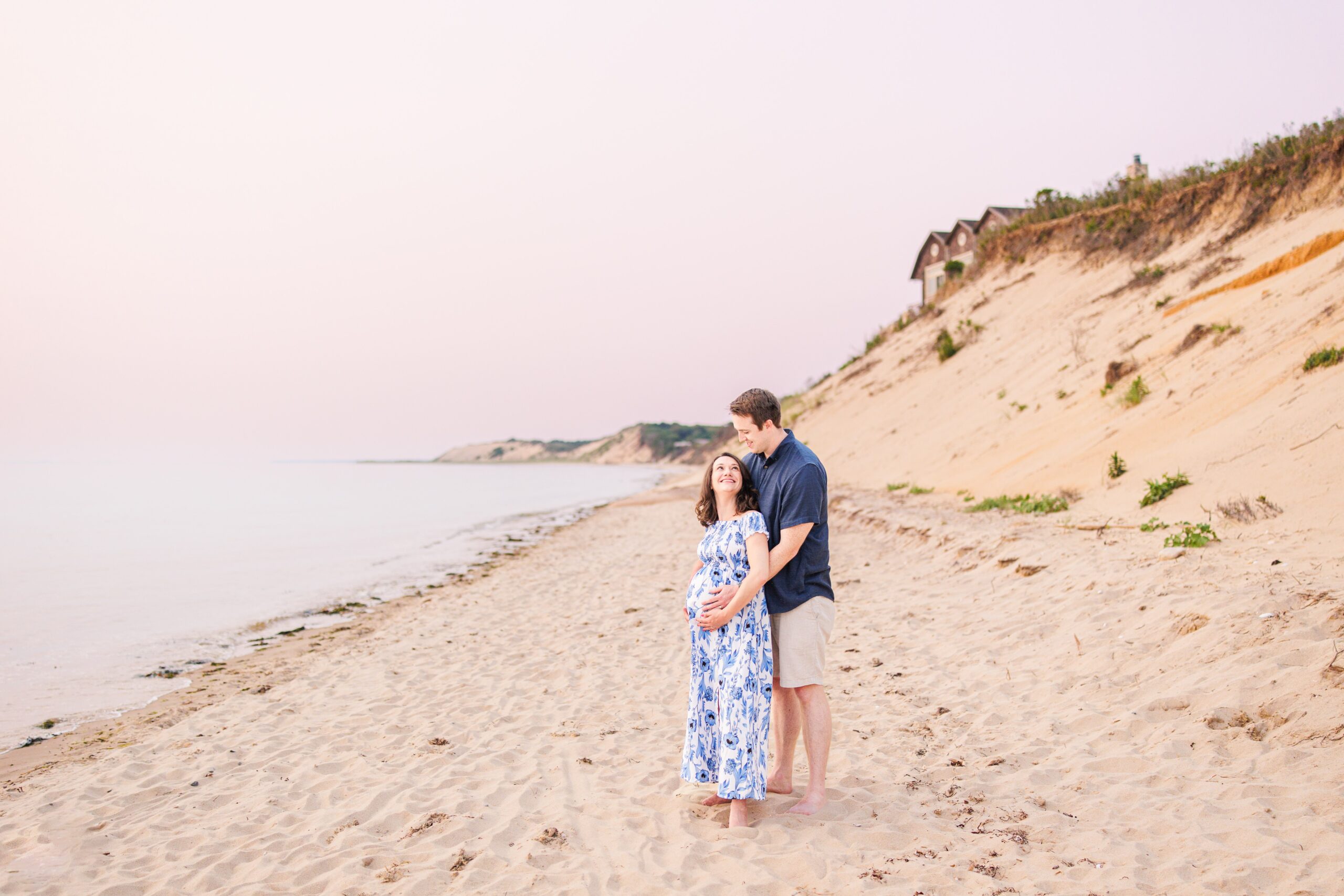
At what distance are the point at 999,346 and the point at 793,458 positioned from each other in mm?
21641

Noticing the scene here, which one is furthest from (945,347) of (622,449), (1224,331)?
(622,449)

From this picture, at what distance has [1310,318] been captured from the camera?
1100 centimetres

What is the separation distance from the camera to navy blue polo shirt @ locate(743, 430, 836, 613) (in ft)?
11.4

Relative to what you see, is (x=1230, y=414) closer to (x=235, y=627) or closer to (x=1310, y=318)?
(x=1310, y=318)

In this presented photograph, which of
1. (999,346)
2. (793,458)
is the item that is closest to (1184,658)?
(793,458)

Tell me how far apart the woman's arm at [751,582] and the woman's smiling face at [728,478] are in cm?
29

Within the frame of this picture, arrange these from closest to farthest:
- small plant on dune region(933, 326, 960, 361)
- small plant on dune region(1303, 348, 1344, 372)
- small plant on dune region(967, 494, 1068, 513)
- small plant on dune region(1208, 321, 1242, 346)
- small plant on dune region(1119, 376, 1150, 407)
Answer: small plant on dune region(1303, 348, 1344, 372) → small plant on dune region(967, 494, 1068, 513) → small plant on dune region(1208, 321, 1242, 346) → small plant on dune region(1119, 376, 1150, 407) → small plant on dune region(933, 326, 960, 361)

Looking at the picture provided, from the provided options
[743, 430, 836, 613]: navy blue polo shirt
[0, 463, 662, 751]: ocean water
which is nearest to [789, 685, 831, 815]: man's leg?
[743, 430, 836, 613]: navy blue polo shirt

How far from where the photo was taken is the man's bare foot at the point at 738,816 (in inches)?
142

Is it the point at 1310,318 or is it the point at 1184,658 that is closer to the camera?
the point at 1184,658

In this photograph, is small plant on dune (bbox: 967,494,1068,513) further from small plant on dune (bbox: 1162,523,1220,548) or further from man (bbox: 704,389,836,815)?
man (bbox: 704,389,836,815)

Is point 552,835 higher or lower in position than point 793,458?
lower

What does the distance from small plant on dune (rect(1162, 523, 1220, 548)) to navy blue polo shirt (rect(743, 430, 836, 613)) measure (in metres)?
4.68

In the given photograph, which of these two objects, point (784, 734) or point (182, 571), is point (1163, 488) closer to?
point (784, 734)
